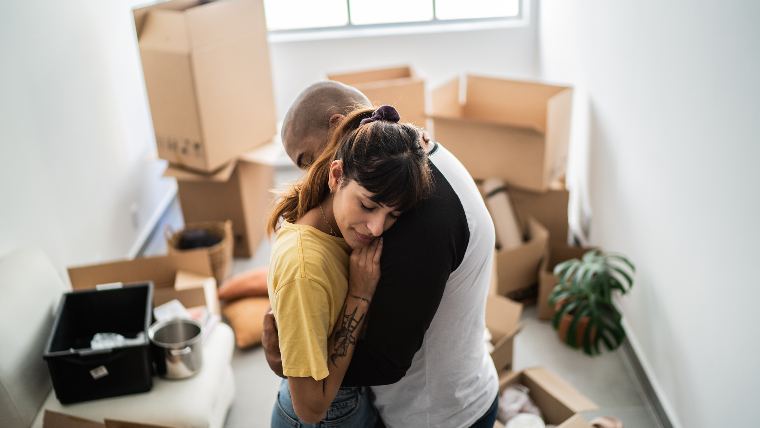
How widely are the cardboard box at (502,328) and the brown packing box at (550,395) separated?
0.21 feet

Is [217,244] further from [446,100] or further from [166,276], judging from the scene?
[446,100]

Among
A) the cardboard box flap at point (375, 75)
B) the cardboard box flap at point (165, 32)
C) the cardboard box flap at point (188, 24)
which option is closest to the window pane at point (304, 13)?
the cardboard box flap at point (375, 75)

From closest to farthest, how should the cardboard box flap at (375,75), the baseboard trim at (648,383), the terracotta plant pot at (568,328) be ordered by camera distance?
the baseboard trim at (648,383)
the terracotta plant pot at (568,328)
the cardboard box flap at (375,75)

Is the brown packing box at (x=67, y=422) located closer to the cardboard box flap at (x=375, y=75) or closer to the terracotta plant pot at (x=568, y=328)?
the terracotta plant pot at (x=568, y=328)

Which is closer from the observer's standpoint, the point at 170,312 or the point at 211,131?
the point at 170,312

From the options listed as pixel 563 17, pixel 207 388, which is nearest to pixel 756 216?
pixel 207 388

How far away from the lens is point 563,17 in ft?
13.0

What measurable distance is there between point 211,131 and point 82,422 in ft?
5.71

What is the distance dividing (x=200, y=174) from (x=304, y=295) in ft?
8.51

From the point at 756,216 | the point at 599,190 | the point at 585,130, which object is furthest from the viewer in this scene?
the point at 585,130

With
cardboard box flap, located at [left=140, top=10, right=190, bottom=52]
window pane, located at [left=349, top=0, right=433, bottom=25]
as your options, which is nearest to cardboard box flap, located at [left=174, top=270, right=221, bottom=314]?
cardboard box flap, located at [left=140, top=10, right=190, bottom=52]

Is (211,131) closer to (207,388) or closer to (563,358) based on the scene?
(207,388)

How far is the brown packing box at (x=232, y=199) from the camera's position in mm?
3740

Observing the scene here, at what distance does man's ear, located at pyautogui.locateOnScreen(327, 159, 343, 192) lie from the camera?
126 centimetres
